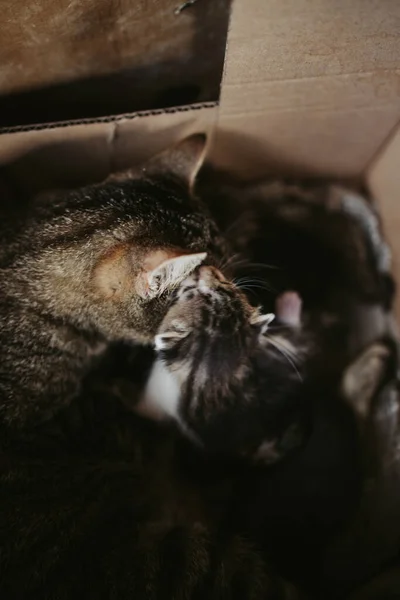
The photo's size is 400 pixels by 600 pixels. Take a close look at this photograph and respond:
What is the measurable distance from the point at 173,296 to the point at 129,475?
468mm

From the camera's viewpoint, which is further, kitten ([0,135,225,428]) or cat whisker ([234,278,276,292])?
cat whisker ([234,278,276,292])

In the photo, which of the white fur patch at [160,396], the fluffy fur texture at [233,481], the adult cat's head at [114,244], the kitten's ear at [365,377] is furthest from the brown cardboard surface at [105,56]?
the kitten's ear at [365,377]

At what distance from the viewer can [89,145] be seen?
57.9 inches

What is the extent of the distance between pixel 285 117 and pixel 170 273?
63 cm

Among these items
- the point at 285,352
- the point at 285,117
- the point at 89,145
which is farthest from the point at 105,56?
the point at 285,352

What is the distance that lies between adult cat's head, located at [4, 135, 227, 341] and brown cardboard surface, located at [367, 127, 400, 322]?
0.60m

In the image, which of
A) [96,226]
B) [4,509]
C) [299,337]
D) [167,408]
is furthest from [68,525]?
[299,337]

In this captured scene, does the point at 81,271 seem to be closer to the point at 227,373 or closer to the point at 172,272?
the point at 172,272

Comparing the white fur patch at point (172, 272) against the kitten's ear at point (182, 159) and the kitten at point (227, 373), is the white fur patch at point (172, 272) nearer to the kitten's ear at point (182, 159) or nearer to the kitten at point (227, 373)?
the kitten at point (227, 373)

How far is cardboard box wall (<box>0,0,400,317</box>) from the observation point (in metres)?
1.19

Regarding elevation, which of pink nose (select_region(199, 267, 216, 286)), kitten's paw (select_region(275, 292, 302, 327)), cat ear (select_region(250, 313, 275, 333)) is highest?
pink nose (select_region(199, 267, 216, 286))

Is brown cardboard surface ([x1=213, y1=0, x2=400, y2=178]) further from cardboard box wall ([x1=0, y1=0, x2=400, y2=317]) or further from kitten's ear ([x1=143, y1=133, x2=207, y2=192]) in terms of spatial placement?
kitten's ear ([x1=143, y1=133, x2=207, y2=192])

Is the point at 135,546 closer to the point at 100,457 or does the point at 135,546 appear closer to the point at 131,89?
the point at 100,457

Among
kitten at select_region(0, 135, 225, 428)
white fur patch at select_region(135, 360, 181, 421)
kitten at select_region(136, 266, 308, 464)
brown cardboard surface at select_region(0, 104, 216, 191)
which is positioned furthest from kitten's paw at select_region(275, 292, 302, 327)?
brown cardboard surface at select_region(0, 104, 216, 191)
